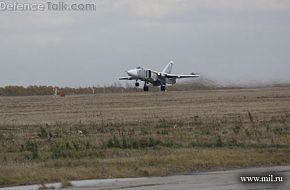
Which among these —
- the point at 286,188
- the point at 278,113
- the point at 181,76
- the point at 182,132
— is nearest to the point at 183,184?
the point at 286,188

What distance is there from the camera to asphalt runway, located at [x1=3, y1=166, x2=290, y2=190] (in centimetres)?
1362

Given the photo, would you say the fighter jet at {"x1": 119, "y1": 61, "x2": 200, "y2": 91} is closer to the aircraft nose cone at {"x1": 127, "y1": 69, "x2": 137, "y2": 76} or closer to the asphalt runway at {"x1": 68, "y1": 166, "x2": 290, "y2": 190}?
the aircraft nose cone at {"x1": 127, "y1": 69, "x2": 137, "y2": 76}

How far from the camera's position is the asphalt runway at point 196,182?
13620mm

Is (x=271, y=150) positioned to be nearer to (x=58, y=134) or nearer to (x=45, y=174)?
(x=45, y=174)

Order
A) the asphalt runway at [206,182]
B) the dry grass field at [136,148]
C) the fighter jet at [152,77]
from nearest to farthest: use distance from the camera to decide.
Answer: the asphalt runway at [206,182], the dry grass field at [136,148], the fighter jet at [152,77]

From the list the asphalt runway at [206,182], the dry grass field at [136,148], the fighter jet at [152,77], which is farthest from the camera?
the fighter jet at [152,77]

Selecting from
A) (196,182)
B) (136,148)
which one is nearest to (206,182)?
(196,182)

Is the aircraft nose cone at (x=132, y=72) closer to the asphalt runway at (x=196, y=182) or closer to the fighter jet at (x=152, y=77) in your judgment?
the fighter jet at (x=152, y=77)

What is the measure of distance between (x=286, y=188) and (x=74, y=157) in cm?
804

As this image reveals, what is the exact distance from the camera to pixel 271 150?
20281 millimetres

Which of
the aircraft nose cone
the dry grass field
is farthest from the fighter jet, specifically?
the dry grass field

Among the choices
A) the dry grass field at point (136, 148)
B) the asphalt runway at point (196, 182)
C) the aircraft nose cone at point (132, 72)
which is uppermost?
the aircraft nose cone at point (132, 72)

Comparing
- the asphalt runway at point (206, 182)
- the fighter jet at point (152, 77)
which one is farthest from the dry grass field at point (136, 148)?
the fighter jet at point (152, 77)

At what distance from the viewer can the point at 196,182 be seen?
1459 cm
